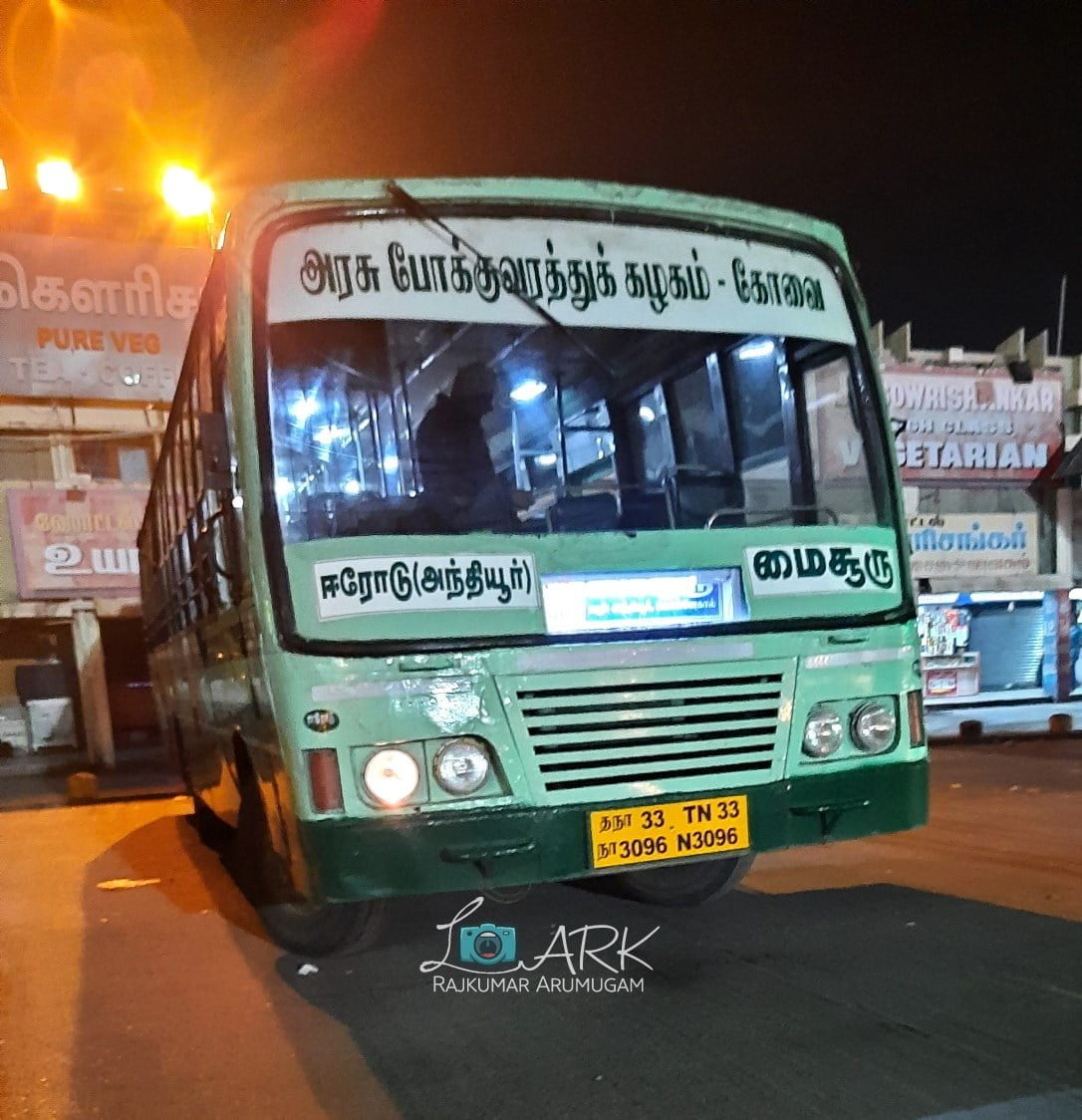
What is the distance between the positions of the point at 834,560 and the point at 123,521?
14.3 m

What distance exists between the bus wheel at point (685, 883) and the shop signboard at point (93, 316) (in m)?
13.4

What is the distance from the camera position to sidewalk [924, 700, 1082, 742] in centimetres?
1372

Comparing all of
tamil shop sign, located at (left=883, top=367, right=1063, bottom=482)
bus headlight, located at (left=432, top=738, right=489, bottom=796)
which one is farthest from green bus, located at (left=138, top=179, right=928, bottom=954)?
tamil shop sign, located at (left=883, top=367, right=1063, bottom=482)

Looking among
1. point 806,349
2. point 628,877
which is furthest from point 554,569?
point 628,877

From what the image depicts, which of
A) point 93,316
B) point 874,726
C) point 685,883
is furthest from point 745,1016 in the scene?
point 93,316

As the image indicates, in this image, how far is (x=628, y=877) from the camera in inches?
214

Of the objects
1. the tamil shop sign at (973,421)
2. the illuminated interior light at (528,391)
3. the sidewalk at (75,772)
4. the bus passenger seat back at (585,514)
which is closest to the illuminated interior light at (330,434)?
the illuminated interior light at (528,391)

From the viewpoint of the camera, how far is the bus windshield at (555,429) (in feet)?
12.4

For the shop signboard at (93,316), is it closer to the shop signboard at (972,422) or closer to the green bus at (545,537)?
the shop signboard at (972,422)

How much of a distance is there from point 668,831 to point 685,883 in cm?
182

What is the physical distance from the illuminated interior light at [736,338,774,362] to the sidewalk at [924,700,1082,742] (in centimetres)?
1053

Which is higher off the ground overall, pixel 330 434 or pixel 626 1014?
pixel 330 434

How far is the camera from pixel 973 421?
16000 millimetres

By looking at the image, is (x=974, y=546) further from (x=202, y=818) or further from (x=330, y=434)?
(x=330, y=434)
